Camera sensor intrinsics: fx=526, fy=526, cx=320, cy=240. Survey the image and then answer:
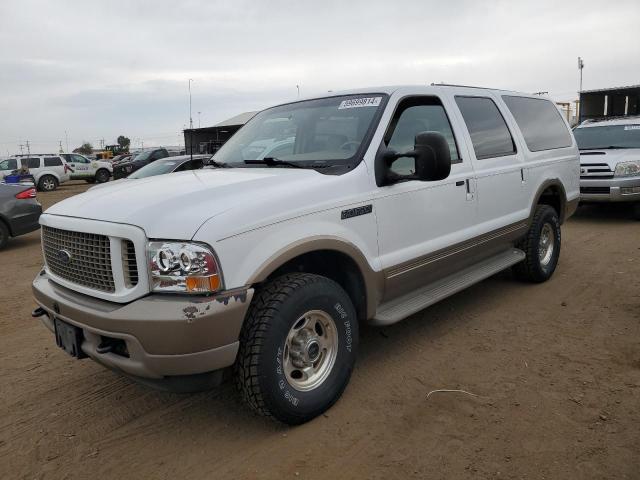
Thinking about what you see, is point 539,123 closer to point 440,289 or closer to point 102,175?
point 440,289

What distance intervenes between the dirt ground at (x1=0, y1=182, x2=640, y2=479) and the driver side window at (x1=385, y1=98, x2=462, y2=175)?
55.9 inches

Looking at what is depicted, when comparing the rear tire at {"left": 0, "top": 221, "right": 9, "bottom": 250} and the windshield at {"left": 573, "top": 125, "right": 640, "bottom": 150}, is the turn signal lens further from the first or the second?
the windshield at {"left": 573, "top": 125, "right": 640, "bottom": 150}

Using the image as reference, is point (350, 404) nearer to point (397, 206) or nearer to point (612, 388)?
point (397, 206)

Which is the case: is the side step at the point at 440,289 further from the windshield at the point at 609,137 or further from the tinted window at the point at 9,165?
the tinted window at the point at 9,165

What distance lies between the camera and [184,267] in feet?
8.25

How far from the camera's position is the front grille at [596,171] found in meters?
9.23

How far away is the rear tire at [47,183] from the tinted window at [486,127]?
24.2 meters

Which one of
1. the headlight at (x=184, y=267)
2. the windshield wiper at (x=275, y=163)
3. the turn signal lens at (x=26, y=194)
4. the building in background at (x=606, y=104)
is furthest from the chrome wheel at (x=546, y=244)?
the building in background at (x=606, y=104)

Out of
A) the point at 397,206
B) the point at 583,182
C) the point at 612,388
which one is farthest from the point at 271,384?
the point at 583,182

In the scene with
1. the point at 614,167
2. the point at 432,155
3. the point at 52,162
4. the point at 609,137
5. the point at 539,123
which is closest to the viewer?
the point at 432,155

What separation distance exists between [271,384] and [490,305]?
9.50 feet

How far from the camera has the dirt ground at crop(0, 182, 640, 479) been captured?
268 centimetres

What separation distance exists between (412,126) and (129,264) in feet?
7.47

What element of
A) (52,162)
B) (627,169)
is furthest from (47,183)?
(627,169)
